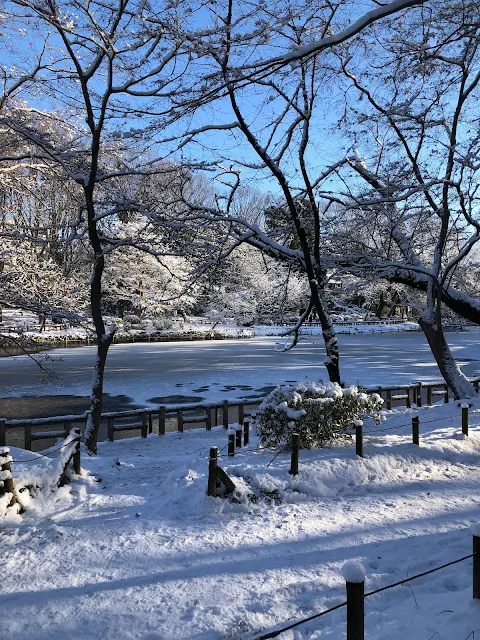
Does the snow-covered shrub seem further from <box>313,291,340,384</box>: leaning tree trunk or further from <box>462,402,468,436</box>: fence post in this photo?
<box>313,291,340,384</box>: leaning tree trunk

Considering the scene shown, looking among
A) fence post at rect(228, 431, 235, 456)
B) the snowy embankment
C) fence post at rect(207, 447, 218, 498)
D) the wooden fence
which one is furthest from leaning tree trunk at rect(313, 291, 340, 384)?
fence post at rect(207, 447, 218, 498)

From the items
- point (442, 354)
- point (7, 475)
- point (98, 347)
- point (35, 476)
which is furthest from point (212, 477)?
point (442, 354)

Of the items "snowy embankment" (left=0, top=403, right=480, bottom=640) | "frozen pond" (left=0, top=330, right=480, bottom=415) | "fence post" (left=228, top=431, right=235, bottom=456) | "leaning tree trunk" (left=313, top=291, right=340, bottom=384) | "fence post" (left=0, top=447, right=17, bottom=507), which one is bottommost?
"frozen pond" (left=0, top=330, right=480, bottom=415)

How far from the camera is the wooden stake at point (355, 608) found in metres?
2.41

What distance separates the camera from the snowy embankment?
10.7ft

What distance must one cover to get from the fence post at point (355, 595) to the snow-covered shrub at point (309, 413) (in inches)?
158

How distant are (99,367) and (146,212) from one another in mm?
3075

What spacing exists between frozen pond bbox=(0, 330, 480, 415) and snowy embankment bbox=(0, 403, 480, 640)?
20.6 feet

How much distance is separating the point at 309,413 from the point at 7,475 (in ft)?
13.0

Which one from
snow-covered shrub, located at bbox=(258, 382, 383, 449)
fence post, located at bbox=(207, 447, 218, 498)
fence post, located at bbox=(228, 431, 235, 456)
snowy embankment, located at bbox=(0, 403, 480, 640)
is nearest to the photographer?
snowy embankment, located at bbox=(0, 403, 480, 640)

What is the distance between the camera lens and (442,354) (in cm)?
1031

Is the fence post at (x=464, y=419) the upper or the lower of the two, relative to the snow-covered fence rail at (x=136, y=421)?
upper

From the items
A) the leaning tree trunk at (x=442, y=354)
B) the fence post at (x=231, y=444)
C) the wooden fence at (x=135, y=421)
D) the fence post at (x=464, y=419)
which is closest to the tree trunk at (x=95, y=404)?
the wooden fence at (x=135, y=421)

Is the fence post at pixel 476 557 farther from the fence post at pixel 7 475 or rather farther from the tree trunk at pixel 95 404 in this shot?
the tree trunk at pixel 95 404
